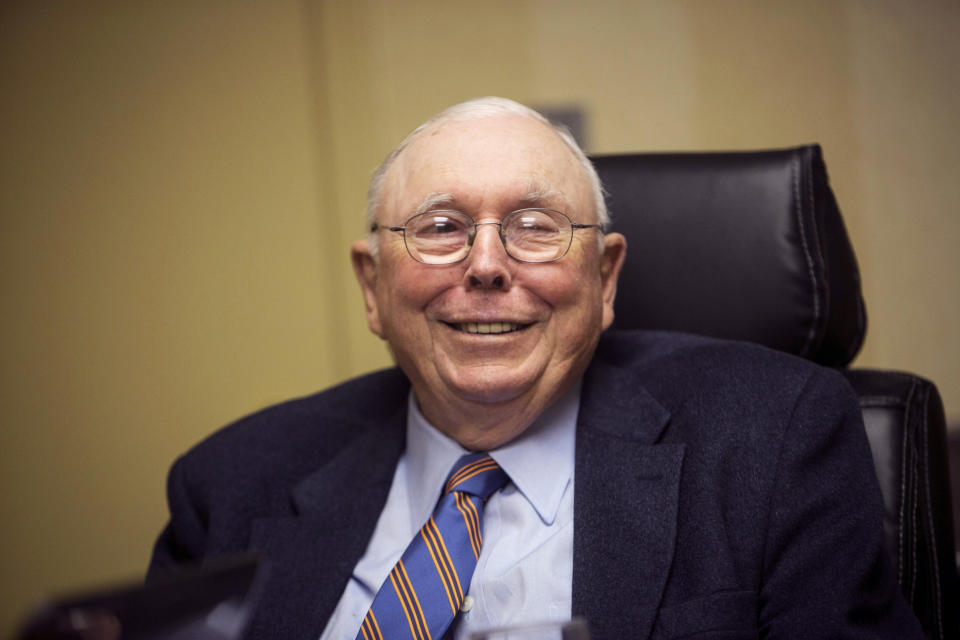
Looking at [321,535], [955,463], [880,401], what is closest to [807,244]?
[880,401]

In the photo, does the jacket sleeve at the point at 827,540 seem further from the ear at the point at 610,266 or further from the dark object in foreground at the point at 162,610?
the dark object in foreground at the point at 162,610

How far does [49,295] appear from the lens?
2.49 metres

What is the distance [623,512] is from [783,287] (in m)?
0.50

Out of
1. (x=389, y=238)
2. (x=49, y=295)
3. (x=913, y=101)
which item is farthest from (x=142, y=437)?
(x=913, y=101)

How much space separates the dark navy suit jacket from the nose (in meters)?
0.27

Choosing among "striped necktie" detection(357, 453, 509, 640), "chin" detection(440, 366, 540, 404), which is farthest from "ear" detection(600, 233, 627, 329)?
"striped necktie" detection(357, 453, 509, 640)

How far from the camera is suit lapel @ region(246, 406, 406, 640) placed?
1156 millimetres

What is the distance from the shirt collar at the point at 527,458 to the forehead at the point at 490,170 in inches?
13.4

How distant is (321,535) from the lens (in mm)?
1233

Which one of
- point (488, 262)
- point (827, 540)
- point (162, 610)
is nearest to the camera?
point (162, 610)

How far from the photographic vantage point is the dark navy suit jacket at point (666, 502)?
1005mm

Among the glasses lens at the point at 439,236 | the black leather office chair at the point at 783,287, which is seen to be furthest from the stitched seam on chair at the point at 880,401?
the glasses lens at the point at 439,236

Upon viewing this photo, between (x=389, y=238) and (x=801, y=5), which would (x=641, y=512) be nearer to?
(x=389, y=238)

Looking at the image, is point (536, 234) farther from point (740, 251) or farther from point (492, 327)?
point (740, 251)
